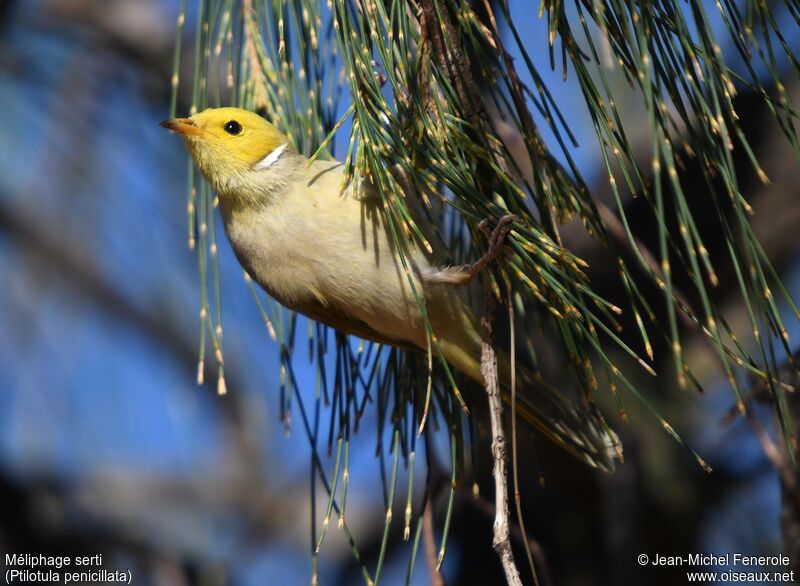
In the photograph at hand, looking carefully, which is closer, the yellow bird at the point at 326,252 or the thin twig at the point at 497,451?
the thin twig at the point at 497,451

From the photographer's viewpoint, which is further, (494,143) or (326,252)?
(326,252)

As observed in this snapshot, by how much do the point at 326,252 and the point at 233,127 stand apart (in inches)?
15.1

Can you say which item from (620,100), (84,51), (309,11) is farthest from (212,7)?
(620,100)

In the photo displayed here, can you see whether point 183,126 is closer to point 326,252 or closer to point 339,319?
point 326,252

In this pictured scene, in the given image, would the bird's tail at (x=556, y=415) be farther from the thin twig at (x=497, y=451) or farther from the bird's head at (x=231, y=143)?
the bird's head at (x=231, y=143)

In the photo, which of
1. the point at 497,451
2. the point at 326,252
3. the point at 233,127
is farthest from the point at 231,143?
the point at 497,451

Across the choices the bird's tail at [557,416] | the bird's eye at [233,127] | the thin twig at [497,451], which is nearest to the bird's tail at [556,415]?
the bird's tail at [557,416]

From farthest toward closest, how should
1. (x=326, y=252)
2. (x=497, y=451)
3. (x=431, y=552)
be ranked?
(x=326, y=252) < (x=431, y=552) < (x=497, y=451)

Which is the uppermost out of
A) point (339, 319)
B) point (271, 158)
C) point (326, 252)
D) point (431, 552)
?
point (271, 158)

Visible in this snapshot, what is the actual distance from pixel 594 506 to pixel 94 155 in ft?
8.25

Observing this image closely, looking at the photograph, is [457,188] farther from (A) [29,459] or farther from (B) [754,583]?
(A) [29,459]

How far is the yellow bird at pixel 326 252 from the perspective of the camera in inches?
84.8

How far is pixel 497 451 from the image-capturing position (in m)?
1.50

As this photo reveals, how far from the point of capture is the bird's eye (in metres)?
2.23
